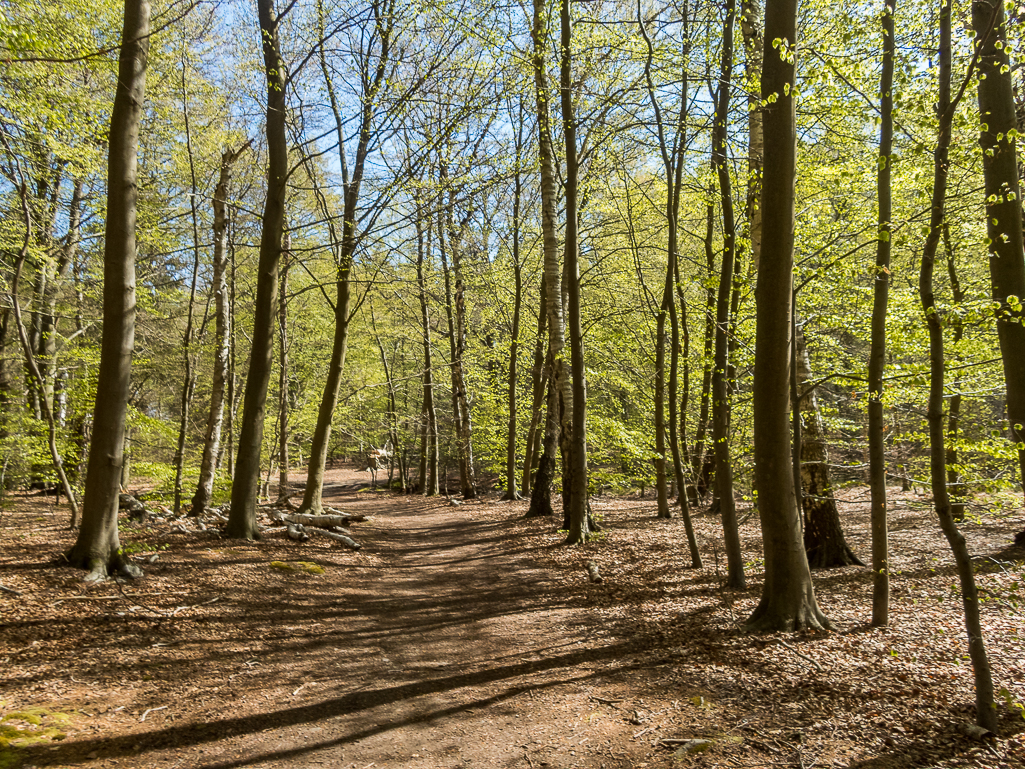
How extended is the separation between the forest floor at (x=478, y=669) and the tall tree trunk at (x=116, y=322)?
34 cm

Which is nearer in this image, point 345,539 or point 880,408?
point 880,408

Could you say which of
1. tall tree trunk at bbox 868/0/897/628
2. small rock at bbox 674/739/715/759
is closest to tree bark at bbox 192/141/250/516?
small rock at bbox 674/739/715/759

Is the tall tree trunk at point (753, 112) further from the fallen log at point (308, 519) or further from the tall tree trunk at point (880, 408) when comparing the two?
the fallen log at point (308, 519)

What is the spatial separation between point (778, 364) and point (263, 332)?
7982 millimetres

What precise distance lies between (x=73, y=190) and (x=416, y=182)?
33.1 feet

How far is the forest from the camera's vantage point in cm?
485

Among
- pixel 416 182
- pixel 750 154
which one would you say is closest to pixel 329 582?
pixel 416 182

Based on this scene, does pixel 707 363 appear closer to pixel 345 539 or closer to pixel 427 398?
pixel 345 539

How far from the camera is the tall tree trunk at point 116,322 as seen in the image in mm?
6281

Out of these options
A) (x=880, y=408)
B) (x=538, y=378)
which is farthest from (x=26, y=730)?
(x=538, y=378)

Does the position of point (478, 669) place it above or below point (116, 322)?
below

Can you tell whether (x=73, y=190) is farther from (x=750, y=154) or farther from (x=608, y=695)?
(x=608, y=695)

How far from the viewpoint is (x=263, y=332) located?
9461mm

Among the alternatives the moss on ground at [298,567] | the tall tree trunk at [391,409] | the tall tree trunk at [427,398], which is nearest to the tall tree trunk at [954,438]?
the moss on ground at [298,567]
